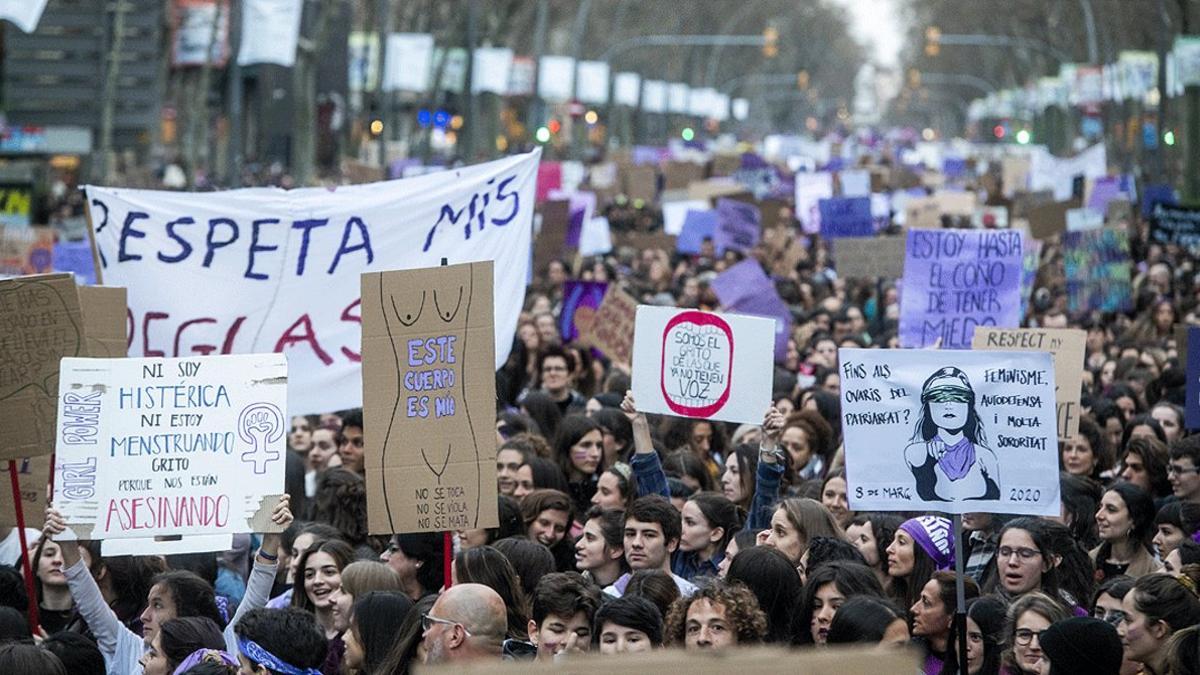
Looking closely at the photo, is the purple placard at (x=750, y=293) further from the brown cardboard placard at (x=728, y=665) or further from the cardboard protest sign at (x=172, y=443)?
the brown cardboard placard at (x=728, y=665)

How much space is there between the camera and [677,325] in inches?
373

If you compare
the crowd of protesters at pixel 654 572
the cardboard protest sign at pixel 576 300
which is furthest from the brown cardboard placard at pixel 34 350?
the cardboard protest sign at pixel 576 300

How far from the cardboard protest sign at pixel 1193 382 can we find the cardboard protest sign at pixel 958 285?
334cm

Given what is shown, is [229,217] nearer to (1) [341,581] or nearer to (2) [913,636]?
(1) [341,581]

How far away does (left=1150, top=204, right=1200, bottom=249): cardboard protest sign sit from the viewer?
2177 cm

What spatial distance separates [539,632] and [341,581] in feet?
2.88

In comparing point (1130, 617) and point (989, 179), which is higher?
point (989, 179)

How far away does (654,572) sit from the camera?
6891 mm

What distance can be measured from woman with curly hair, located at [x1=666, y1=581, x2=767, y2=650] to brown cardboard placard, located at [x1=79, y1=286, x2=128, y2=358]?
3.62 m

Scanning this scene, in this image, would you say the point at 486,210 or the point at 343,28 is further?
the point at 343,28

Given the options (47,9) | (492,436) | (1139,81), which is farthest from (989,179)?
(492,436)

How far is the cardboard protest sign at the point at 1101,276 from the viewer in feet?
60.5

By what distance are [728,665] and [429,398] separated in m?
4.26

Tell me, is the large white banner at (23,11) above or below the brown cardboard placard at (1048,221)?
above
